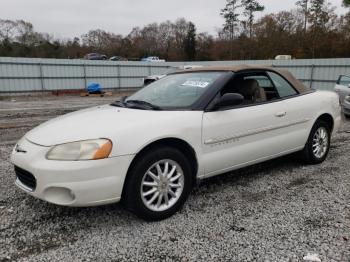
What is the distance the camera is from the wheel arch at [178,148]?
9.56 feet

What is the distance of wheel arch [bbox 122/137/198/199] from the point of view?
2914 millimetres

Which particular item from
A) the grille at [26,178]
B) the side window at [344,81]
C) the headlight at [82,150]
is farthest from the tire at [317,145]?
the side window at [344,81]

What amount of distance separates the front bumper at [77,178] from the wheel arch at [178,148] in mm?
81

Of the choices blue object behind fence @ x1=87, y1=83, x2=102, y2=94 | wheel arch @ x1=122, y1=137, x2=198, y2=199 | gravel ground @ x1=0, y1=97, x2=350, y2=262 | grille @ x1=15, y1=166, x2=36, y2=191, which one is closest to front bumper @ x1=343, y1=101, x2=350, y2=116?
gravel ground @ x1=0, y1=97, x2=350, y2=262

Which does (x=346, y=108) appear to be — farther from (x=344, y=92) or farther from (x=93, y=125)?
(x=93, y=125)

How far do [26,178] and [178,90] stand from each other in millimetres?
1931

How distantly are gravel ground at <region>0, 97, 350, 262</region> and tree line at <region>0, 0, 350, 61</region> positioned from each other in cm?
2194

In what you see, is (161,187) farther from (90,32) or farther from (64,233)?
(90,32)

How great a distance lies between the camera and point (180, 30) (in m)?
72.8

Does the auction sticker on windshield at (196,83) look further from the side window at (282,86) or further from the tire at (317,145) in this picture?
the tire at (317,145)

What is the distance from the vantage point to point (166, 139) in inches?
122

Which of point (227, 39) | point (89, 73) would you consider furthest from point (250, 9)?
point (89, 73)

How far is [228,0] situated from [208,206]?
59583mm

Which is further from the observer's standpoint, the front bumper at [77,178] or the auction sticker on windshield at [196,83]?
the auction sticker on windshield at [196,83]
